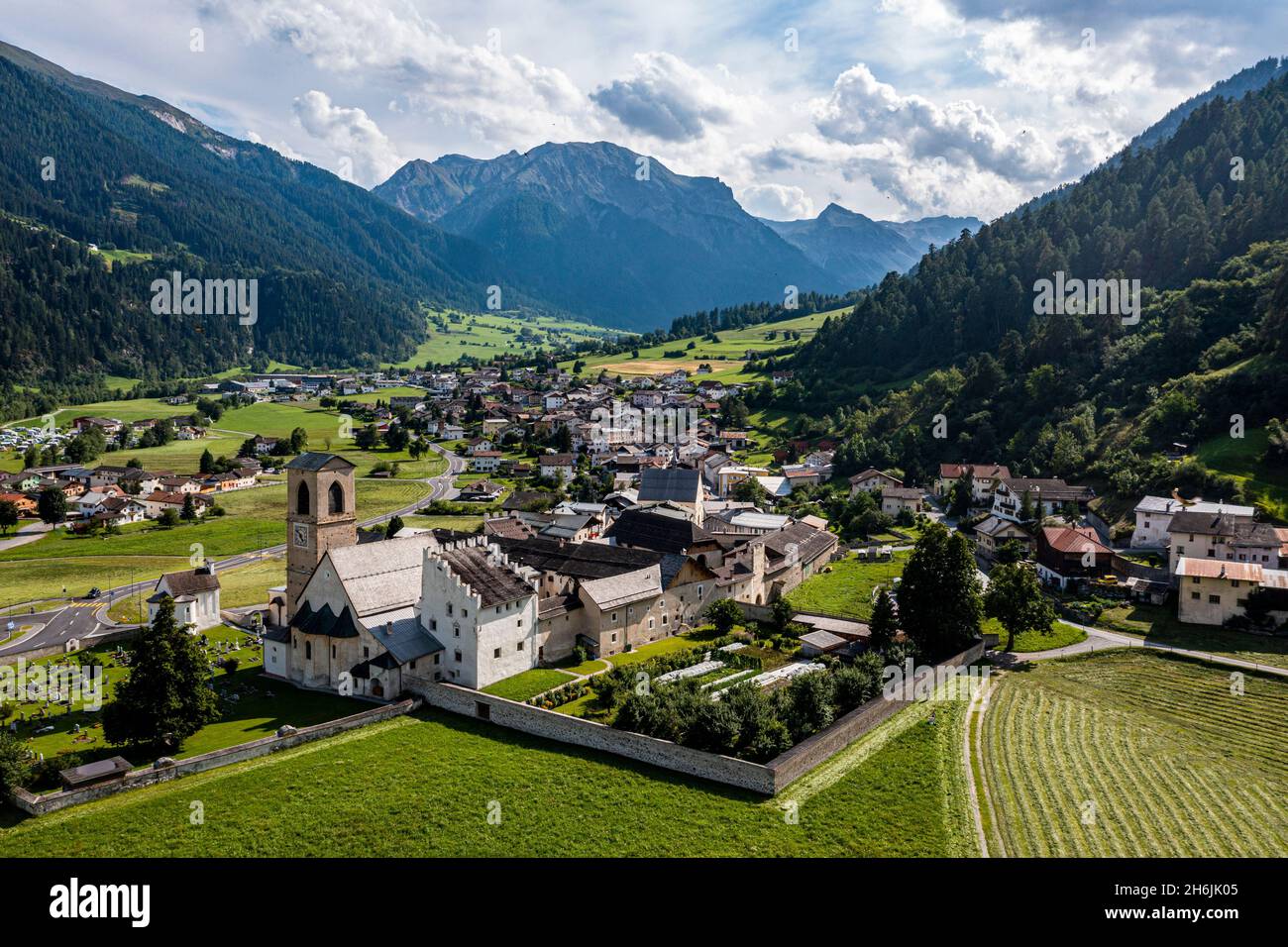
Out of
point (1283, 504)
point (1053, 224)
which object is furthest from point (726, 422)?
point (1283, 504)

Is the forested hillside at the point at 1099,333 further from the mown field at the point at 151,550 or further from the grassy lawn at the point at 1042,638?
the mown field at the point at 151,550

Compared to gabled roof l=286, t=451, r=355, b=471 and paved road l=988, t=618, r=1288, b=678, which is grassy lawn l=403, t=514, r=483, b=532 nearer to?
gabled roof l=286, t=451, r=355, b=471

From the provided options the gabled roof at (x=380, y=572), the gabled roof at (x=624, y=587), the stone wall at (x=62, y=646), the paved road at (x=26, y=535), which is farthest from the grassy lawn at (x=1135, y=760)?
the paved road at (x=26, y=535)

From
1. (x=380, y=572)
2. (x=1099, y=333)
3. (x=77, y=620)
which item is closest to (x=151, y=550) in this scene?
(x=77, y=620)

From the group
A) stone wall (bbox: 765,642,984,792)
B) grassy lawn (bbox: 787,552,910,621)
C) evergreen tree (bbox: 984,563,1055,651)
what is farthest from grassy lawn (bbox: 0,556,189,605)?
evergreen tree (bbox: 984,563,1055,651)

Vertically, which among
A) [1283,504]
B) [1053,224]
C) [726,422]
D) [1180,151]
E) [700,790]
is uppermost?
[1180,151]

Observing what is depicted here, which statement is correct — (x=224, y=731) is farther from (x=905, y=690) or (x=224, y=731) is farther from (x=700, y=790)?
(x=905, y=690)
